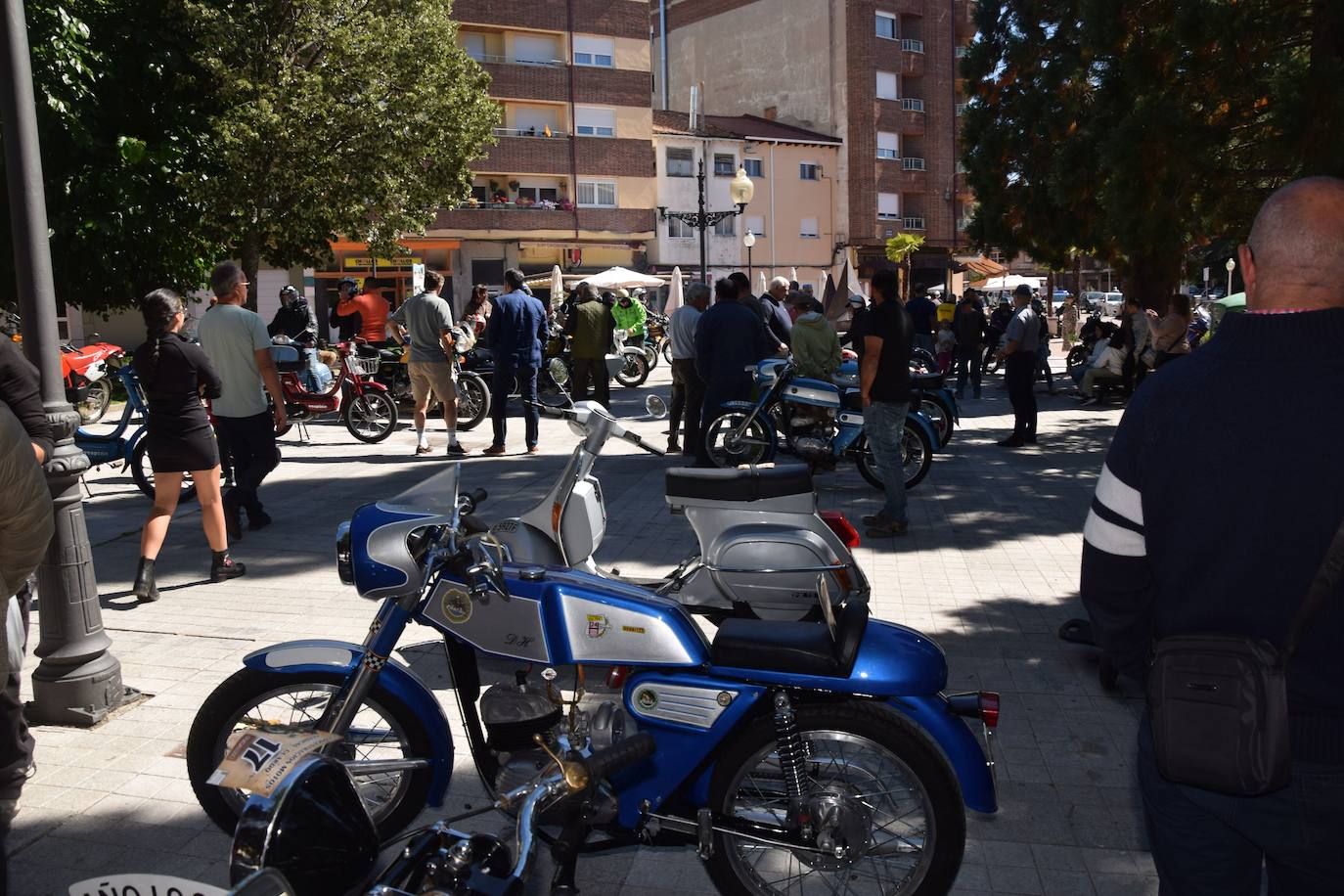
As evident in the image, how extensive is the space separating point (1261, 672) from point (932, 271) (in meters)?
50.9

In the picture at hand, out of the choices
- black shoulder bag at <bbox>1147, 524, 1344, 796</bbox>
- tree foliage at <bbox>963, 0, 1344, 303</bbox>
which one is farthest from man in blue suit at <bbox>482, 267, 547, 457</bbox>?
black shoulder bag at <bbox>1147, 524, 1344, 796</bbox>

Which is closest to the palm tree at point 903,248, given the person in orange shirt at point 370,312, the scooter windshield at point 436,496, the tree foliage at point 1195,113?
the tree foliage at point 1195,113

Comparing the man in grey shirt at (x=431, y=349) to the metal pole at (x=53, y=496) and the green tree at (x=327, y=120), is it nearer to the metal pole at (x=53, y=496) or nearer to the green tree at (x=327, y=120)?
the metal pole at (x=53, y=496)

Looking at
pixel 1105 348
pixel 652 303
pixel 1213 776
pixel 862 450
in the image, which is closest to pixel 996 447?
pixel 862 450

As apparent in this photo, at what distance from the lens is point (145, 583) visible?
634 centimetres

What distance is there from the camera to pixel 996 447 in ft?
41.8

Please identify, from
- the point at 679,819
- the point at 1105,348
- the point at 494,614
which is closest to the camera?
the point at 679,819

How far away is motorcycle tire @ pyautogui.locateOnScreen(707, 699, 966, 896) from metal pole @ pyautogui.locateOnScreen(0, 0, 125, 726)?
2.94 metres

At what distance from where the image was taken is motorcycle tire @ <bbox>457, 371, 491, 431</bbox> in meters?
14.1

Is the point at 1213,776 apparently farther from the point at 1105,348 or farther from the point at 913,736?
the point at 1105,348

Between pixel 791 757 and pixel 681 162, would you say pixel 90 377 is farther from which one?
pixel 681 162

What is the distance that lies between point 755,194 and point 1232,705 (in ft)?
147

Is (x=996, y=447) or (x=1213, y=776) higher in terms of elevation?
(x=1213, y=776)

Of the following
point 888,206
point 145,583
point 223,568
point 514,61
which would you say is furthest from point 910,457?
point 888,206
